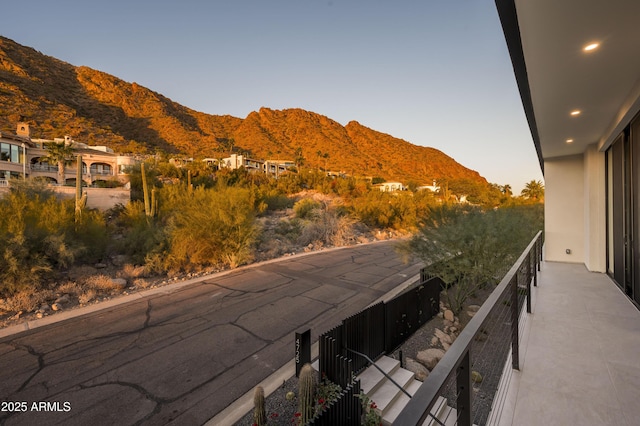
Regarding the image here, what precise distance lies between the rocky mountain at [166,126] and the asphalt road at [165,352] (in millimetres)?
58436

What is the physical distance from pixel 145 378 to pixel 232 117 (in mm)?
112830

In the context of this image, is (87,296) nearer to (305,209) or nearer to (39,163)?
(305,209)

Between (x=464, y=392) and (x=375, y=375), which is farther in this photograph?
(x=375, y=375)

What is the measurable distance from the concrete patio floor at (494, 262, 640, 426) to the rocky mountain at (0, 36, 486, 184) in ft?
207

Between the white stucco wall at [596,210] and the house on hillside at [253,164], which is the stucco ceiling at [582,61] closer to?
the white stucco wall at [596,210]

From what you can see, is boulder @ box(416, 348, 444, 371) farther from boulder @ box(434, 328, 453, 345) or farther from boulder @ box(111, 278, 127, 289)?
boulder @ box(111, 278, 127, 289)

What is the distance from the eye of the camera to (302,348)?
470 centimetres

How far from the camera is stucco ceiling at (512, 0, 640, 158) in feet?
9.16

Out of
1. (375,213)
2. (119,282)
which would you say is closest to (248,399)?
(119,282)

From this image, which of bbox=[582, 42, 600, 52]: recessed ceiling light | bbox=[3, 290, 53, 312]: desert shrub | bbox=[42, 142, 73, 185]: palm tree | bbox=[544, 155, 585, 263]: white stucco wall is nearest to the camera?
bbox=[582, 42, 600, 52]: recessed ceiling light

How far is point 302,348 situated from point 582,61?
5.72 metres

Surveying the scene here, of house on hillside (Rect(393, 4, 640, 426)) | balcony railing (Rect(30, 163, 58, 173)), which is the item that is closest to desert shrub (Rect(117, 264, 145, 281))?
house on hillside (Rect(393, 4, 640, 426))

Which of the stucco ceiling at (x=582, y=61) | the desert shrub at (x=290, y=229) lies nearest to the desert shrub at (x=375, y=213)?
the desert shrub at (x=290, y=229)

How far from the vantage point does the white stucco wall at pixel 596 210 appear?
25.2ft
